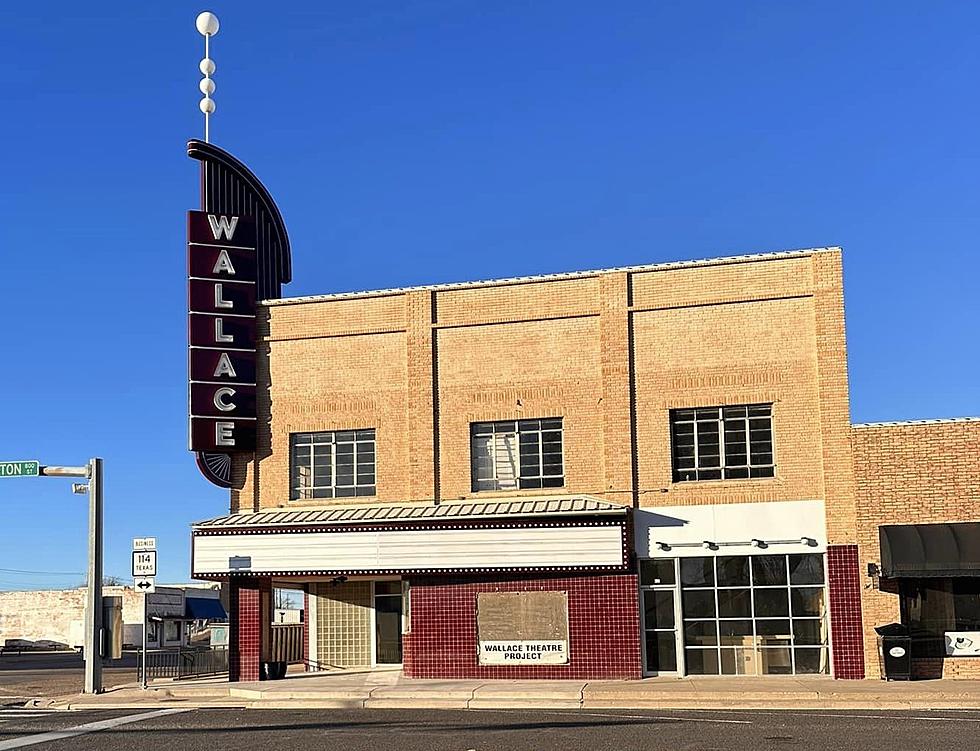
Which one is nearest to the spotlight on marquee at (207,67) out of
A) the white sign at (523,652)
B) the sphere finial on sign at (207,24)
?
the sphere finial on sign at (207,24)

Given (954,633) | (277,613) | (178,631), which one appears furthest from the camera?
(178,631)

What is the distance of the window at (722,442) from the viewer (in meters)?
29.2

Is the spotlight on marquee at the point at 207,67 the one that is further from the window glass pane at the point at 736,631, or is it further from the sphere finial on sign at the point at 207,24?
the window glass pane at the point at 736,631

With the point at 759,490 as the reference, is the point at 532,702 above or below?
below

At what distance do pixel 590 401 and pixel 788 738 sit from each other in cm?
1286

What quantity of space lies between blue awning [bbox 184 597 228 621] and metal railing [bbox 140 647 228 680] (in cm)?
2916

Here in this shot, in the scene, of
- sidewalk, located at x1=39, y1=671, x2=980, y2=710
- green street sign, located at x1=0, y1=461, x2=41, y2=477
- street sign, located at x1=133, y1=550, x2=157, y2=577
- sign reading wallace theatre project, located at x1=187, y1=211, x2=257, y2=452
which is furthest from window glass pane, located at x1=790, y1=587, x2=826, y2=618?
green street sign, located at x1=0, y1=461, x2=41, y2=477

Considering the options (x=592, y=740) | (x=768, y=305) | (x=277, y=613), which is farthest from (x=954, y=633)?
(x=277, y=613)

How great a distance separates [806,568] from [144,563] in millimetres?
14876

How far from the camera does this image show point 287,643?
3347 cm

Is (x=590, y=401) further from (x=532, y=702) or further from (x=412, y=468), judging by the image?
(x=532, y=702)

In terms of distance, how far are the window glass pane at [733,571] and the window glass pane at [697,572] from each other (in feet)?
0.63

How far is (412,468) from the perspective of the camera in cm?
3097

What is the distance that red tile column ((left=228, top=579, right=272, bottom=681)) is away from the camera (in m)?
30.8
